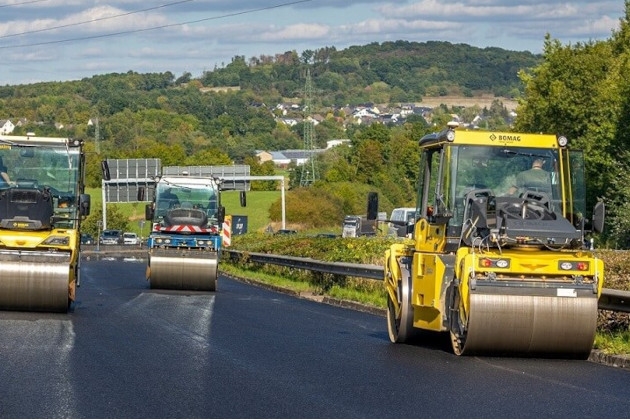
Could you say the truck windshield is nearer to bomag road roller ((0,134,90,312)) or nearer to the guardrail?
the guardrail

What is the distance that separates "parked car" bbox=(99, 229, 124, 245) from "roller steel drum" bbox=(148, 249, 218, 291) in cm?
4884

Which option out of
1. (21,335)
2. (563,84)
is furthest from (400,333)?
(563,84)

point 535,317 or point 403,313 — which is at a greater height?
point 535,317

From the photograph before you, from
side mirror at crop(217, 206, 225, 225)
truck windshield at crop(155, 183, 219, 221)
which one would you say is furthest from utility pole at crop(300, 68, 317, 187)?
side mirror at crop(217, 206, 225, 225)

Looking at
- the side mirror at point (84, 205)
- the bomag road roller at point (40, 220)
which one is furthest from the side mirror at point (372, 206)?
the side mirror at point (84, 205)

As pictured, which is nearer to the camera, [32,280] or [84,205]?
[32,280]

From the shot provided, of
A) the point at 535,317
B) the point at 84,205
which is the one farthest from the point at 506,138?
the point at 84,205

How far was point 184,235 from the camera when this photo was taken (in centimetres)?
2691

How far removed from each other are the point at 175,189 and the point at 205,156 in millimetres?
93398

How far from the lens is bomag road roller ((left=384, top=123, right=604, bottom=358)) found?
41.4 ft

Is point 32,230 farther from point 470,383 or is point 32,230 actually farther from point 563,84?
point 563,84

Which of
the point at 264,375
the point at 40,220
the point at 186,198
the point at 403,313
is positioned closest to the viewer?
the point at 264,375

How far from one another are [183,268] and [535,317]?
14.7 m

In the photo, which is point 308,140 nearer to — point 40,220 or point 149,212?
point 149,212
